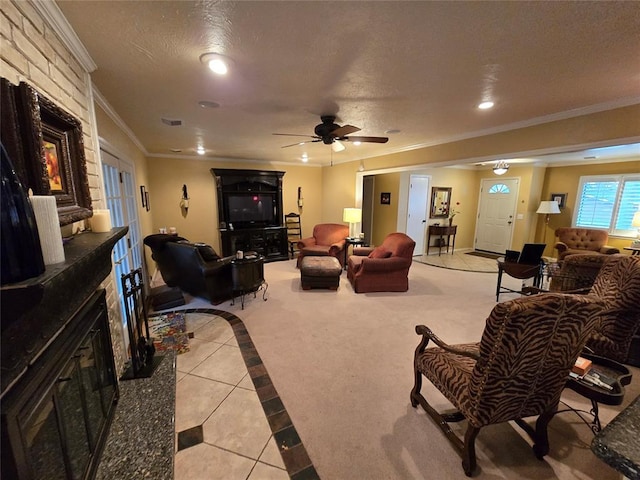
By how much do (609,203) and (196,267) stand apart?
8.26m

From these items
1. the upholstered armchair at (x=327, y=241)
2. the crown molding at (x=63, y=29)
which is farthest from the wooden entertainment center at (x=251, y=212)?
the crown molding at (x=63, y=29)

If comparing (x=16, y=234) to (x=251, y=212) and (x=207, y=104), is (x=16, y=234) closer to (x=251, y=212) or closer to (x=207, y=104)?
(x=207, y=104)

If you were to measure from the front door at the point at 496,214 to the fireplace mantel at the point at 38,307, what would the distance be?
809 centimetres

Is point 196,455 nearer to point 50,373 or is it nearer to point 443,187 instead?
point 50,373

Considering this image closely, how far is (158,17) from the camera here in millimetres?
1330

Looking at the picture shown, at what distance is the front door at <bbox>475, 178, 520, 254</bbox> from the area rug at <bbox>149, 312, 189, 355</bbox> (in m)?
7.51

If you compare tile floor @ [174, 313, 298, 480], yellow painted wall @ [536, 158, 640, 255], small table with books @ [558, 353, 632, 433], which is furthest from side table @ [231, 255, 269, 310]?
yellow painted wall @ [536, 158, 640, 255]

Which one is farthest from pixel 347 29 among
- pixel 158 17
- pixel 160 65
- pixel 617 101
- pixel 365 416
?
pixel 617 101

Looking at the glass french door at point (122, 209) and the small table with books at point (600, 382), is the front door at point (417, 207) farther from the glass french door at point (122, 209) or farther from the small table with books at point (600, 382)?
the glass french door at point (122, 209)

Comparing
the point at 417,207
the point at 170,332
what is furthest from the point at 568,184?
the point at 170,332

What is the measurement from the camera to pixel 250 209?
635 cm

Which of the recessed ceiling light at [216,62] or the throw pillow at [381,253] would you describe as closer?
the recessed ceiling light at [216,62]

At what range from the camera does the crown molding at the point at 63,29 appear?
121cm

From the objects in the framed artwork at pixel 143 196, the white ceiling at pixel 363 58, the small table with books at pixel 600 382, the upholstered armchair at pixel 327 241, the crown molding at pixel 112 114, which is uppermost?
the white ceiling at pixel 363 58
